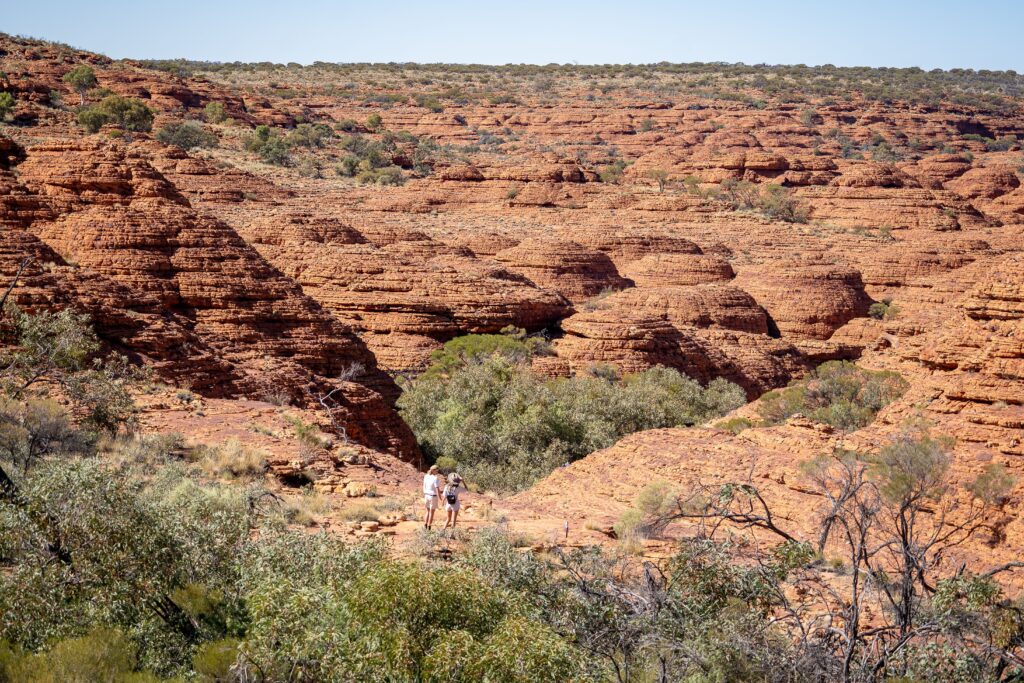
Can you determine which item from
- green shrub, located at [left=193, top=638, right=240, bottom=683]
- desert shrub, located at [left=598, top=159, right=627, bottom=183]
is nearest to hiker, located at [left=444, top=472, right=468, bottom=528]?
green shrub, located at [left=193, top=638, right=240, bottom=683]

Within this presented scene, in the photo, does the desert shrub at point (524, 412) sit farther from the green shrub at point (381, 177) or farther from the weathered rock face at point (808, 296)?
the green shrub at point (381, 177)

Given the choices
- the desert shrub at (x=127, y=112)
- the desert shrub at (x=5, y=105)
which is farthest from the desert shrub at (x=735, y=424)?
the desert shrub at (x=127, y=112)

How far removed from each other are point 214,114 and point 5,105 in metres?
23.9

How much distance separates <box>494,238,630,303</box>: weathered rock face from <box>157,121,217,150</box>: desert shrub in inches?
905

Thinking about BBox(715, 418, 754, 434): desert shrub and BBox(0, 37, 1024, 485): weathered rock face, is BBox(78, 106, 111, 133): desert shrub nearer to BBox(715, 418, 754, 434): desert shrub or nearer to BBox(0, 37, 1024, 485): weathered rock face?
BBox(0, 37, 1024, 485): weathered rock face

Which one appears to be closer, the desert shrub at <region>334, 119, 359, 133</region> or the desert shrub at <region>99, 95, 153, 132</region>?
the desert shrub at <region>99, 95, 153, 132</region>

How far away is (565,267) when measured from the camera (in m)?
44.0

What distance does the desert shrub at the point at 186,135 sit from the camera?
59.8 metres

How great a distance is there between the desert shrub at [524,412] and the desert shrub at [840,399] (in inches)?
93.4

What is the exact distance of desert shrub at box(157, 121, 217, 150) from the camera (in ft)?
196

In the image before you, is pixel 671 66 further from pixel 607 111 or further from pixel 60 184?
pixel 60 184

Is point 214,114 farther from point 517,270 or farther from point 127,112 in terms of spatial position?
point 517,270

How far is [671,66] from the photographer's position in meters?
150

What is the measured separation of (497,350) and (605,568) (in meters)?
20.3
